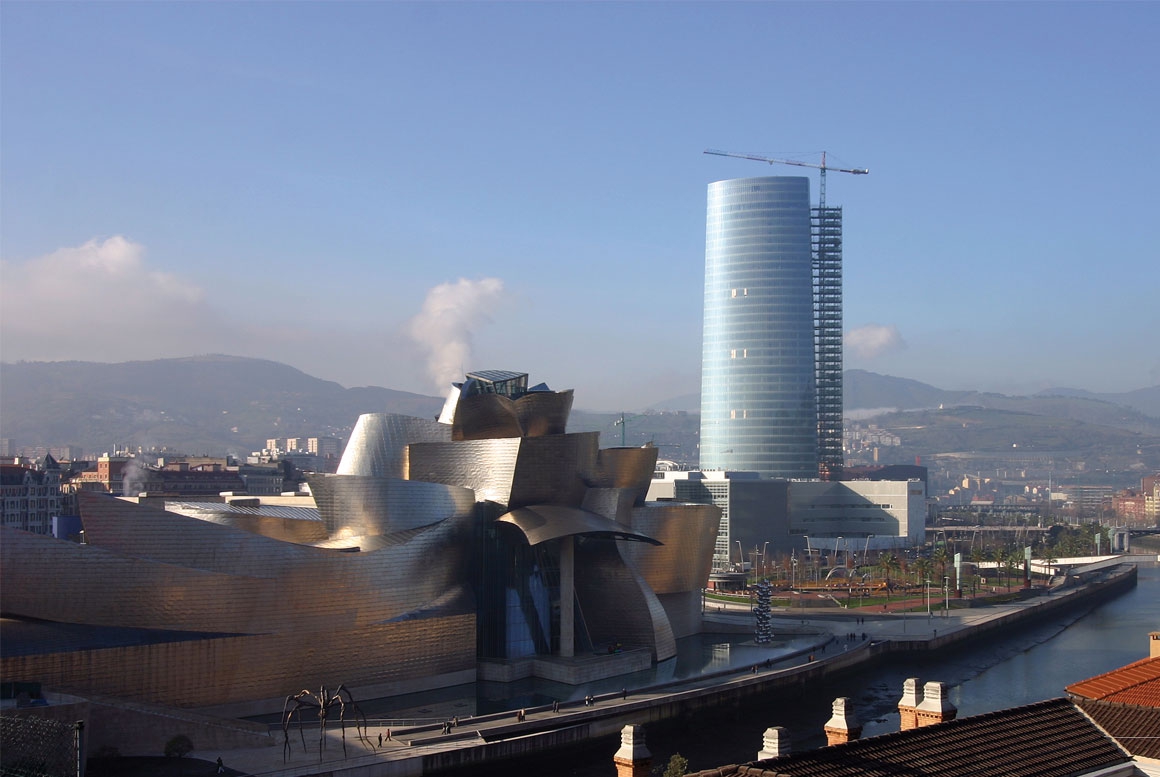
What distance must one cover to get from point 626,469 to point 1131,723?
35.5 m

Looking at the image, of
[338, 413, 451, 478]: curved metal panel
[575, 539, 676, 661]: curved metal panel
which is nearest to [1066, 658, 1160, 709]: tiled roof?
[575, 539, 676, 661]: curved metal panel

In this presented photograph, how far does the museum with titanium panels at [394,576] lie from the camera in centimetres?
3619

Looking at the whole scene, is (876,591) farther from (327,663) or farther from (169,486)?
(169,486)

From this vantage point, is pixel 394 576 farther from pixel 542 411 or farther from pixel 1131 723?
pixel 1131 723

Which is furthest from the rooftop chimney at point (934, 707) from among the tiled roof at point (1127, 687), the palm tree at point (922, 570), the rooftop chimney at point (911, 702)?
the palm tree at point (922, 570)

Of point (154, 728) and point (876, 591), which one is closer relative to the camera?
point (154, 728)

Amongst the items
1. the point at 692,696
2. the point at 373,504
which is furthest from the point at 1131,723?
the point at 373,504

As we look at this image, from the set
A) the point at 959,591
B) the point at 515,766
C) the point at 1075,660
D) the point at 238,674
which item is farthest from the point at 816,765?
the point at 959,591

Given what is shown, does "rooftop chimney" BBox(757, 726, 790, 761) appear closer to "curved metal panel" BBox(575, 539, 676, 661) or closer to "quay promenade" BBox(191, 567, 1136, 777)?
"quay promenade" BBox(191, 567, 1136, 777)

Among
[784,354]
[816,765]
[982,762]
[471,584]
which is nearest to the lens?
[816,765]

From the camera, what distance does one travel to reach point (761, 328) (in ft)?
474

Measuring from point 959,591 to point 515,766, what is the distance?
56.2 m

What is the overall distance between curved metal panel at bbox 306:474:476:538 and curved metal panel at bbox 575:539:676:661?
25.2ft

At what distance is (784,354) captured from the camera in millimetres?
144250
